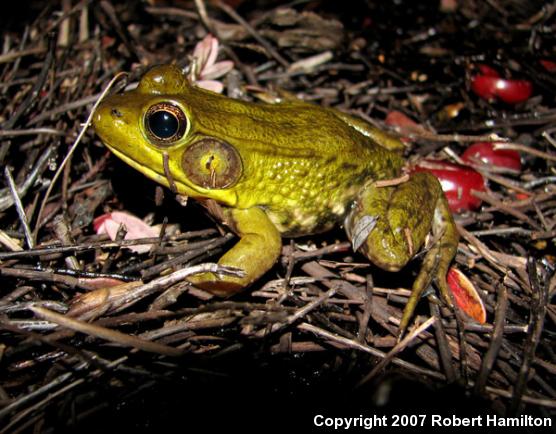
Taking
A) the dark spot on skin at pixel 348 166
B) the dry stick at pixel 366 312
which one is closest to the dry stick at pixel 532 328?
the dry stick at pixel 366 312

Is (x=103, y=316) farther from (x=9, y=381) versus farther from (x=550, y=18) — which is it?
(x=550, y=18)

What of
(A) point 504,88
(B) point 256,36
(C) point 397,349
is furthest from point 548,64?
(C) point 397,349

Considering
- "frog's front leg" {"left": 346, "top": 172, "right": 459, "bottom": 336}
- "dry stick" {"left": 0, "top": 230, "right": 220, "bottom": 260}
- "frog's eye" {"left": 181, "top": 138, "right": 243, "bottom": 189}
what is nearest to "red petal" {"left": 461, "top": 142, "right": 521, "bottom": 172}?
"frog's front leg" {"left": 346, "top": 172, "right": 459, "bottom": 336}

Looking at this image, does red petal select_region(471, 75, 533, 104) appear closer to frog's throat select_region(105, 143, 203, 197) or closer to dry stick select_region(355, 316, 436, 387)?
dry stick select_region(355, 316, 436, 387)

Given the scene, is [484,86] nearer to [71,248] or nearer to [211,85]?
[211,85]

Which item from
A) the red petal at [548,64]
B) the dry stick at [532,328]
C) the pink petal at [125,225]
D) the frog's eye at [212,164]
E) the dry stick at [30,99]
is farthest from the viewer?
the red petal at [548,64]

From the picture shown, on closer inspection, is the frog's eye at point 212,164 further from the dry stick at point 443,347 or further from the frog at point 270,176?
the dry stick at point 443,347

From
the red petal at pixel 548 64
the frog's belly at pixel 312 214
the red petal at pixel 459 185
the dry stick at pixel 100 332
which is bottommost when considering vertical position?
the dry stick at pixel 100 332

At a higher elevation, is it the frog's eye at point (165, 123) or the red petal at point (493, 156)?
the frog's eye at point (165, 123)
